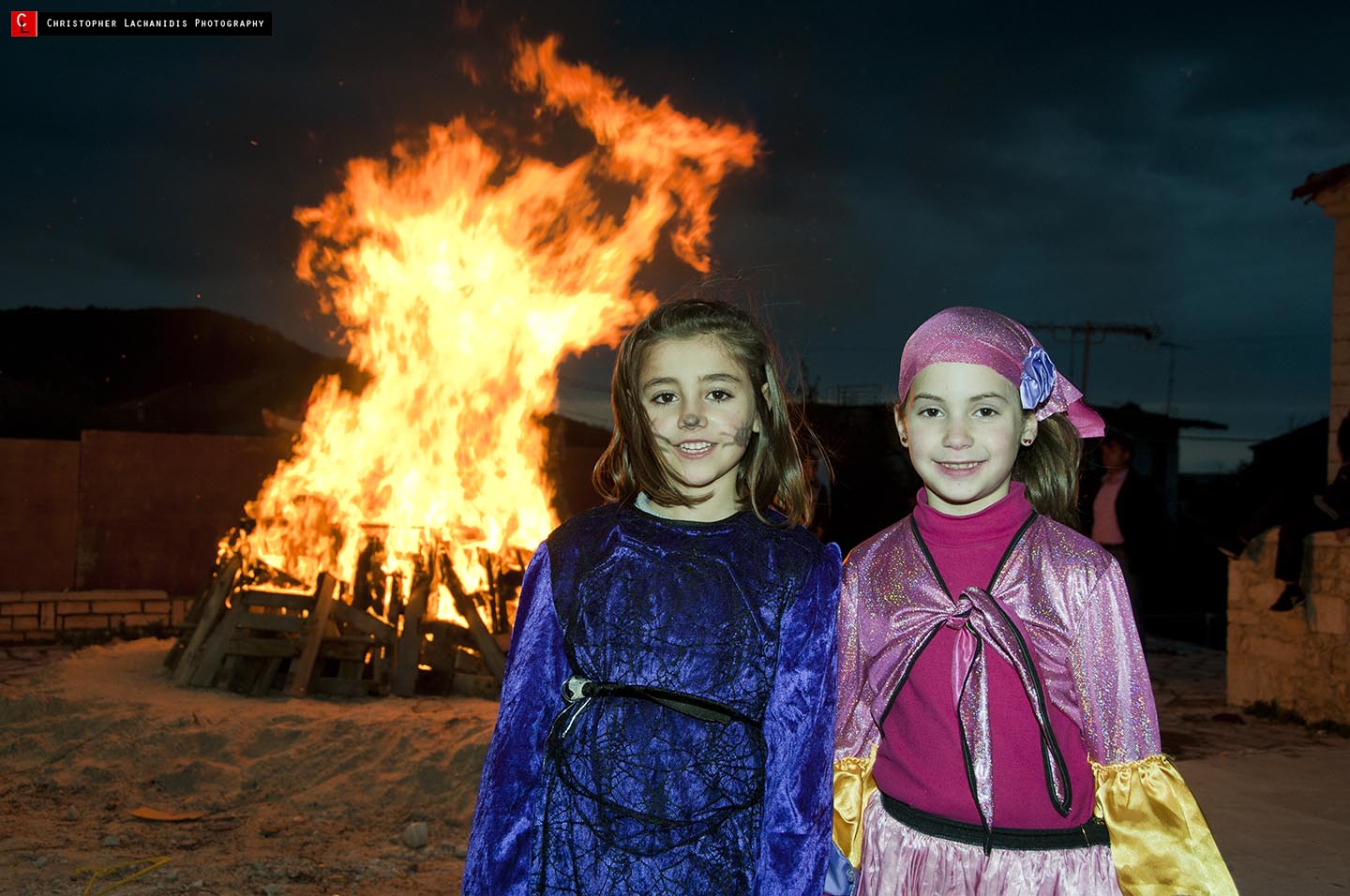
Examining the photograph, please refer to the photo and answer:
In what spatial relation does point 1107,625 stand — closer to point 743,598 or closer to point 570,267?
point 743,598

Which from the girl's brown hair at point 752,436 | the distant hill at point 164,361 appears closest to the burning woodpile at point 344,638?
the girl's brown hair at point 752,436

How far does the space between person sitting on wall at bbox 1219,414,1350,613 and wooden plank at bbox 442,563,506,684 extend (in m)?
5.63

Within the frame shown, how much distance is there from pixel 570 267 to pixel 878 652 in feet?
25.6

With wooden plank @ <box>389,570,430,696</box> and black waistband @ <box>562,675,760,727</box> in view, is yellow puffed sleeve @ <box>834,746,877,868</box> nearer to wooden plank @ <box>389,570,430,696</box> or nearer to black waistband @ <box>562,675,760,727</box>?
black waistband @ <box>562,675,760,727</box>

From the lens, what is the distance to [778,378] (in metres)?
2.37

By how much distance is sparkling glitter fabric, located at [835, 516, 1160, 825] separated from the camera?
200 centimetres

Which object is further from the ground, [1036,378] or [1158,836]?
[1036,378]

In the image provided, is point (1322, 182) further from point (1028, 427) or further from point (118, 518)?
point (118, 518)

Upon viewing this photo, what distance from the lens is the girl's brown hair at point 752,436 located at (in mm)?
2244

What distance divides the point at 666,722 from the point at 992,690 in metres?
0.67

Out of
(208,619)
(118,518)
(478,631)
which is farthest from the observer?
(118,518)

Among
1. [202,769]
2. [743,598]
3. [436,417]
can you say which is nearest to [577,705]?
[743,598]

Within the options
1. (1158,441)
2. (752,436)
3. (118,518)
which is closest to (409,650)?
(752,436)

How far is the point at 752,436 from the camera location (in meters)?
2.38
